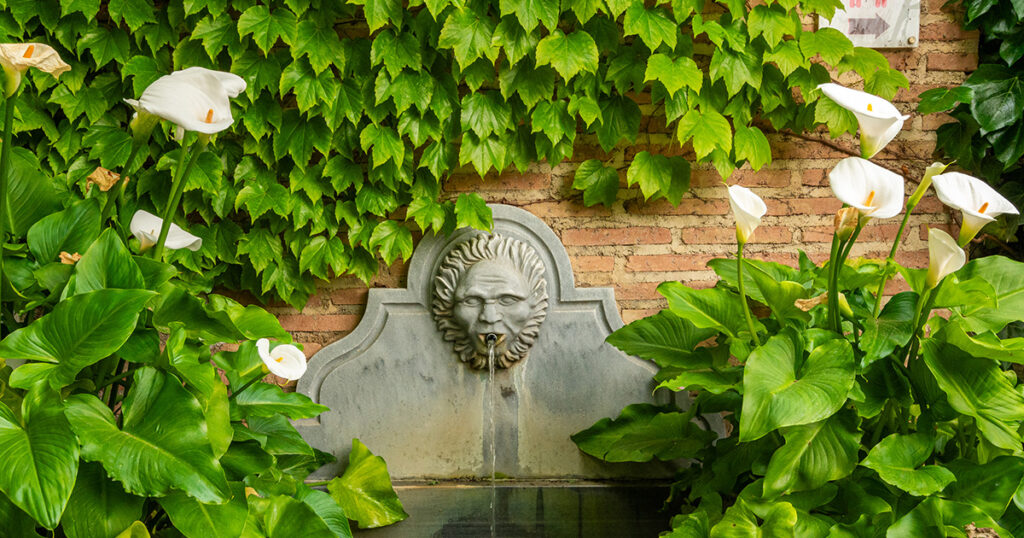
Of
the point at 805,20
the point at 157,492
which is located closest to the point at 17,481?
the point at 157,492

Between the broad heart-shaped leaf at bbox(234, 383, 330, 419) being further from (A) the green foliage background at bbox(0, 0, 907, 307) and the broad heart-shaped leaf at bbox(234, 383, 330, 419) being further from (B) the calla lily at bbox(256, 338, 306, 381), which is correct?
(A) the green foliage background at bbox(0, 0, 907, 307)

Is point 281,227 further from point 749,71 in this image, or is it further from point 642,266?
point 749,71

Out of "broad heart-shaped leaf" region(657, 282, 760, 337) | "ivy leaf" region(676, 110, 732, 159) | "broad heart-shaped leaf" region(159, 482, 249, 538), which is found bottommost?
"broad heart-shaped leaf" region(159, 482, 249, 538)

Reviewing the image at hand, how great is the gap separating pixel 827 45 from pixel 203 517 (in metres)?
2.14

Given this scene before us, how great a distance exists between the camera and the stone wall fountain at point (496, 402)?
8.23 feet

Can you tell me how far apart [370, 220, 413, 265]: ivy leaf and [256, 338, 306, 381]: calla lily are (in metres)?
0.90

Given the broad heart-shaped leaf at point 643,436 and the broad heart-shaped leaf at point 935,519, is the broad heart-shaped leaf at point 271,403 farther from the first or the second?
the broad heart-shaped leaf at point 935,519

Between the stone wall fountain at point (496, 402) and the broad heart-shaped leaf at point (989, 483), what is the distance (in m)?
0.98

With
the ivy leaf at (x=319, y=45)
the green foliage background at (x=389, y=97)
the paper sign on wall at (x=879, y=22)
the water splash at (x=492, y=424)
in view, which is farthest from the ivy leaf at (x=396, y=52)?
the paper sign on wall at (x=879, y=22)

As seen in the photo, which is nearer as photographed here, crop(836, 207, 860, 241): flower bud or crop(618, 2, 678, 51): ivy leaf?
crop(836, 207, 860, 241): flower bud

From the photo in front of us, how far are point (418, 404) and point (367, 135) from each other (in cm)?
89

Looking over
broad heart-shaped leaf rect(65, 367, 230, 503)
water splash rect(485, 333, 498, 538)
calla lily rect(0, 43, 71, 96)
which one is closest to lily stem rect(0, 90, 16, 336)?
calla lily rect(0, 43, 71, 96)

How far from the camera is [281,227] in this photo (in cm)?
246

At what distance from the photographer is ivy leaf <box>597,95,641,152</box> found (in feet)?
8.02
